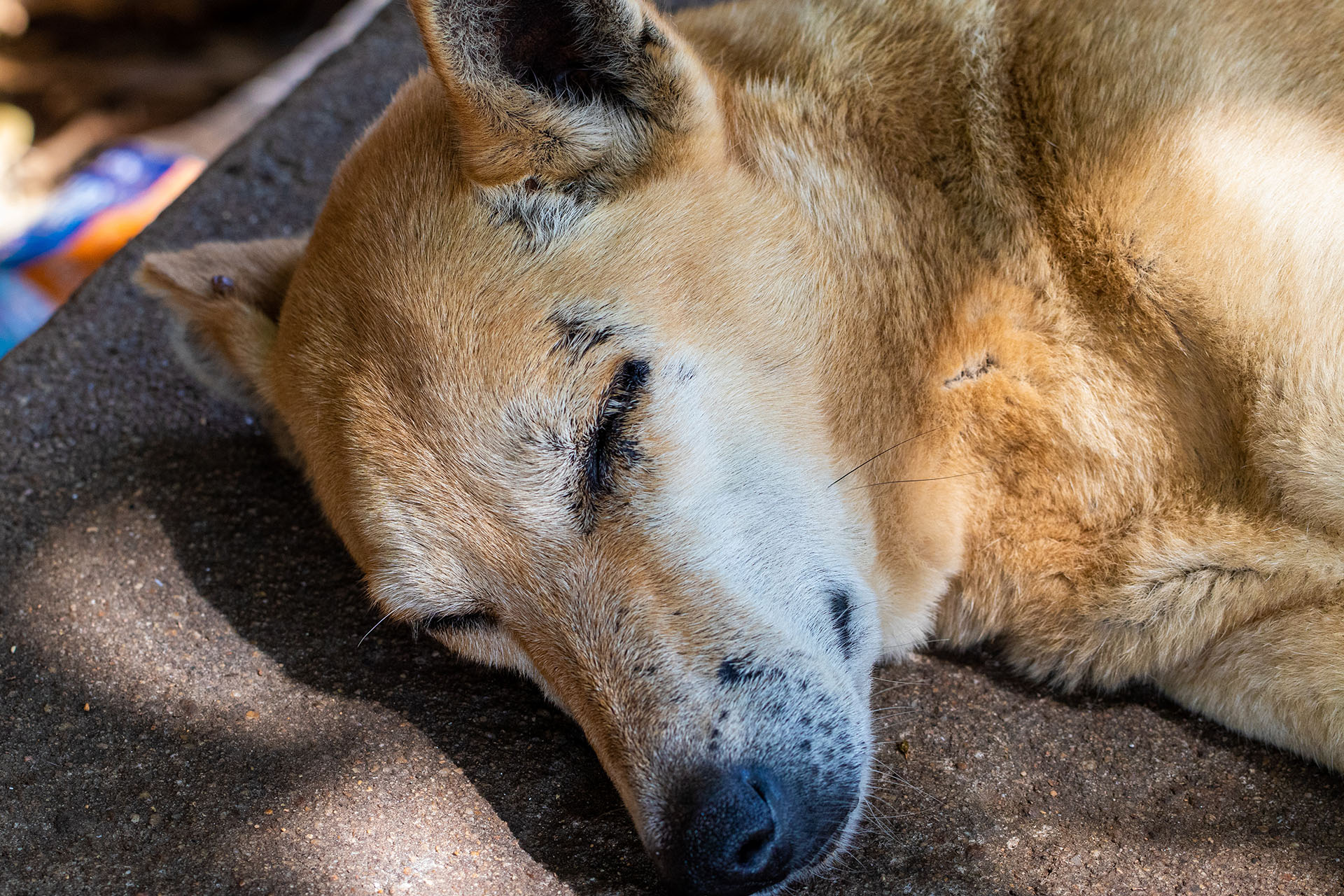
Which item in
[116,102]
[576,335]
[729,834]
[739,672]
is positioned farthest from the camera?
[116,102]

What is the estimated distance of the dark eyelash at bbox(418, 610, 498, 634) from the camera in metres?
2.14

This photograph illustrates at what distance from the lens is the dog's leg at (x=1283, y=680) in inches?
79.2

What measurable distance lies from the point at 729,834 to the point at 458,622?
769 millimetres

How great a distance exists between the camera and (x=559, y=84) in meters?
2.05

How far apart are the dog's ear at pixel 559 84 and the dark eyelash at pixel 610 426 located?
0.42m

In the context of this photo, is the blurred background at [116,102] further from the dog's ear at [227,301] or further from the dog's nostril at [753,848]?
the dog's nostril at [753,848]

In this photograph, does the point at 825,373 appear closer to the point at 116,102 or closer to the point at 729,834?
the point at 729,834

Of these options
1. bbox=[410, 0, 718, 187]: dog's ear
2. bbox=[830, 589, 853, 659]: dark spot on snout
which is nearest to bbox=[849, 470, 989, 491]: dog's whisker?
bbox=[830, 589, 853, 659]: dark spot on snout

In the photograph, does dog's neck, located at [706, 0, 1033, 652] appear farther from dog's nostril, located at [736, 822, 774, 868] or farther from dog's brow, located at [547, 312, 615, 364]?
dog's nostril, located at [736, 822, 774, 868]

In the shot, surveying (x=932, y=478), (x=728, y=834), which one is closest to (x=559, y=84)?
(x=932, y=478)

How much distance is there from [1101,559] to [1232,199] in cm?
74

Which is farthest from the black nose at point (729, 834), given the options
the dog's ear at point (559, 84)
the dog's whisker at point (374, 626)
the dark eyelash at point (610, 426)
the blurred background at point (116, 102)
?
the blurred background at point (116, 102)

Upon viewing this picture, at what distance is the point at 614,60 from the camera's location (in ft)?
6.68

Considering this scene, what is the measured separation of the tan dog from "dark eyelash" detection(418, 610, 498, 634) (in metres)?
0.01
